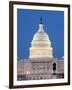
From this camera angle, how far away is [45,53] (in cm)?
Answer: 227

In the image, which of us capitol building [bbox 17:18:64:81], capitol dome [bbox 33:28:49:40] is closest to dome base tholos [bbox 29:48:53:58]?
us capitol building [bbox 17:18:64:81]

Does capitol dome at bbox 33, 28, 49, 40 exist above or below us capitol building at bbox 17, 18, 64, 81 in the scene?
above

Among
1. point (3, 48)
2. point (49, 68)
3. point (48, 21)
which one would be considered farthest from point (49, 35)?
point (3, 48)

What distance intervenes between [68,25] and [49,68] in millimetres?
449

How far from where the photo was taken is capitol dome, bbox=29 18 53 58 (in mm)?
2244

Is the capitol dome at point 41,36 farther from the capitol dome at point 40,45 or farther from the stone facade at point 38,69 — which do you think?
the stone facade at point 38,69

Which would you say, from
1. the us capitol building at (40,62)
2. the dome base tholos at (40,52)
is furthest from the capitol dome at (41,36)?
the dome base tholos at (40,52)

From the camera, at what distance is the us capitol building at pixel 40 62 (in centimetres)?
221

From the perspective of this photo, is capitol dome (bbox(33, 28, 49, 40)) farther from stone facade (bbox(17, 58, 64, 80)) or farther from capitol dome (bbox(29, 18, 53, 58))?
stone facade (bbox(17, 58, 64, 80))

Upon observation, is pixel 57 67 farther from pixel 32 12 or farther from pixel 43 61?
pixel 32 12

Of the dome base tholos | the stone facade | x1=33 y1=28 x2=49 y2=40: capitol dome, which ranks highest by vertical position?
x1=33 y1=28 x2=49 y2=40: capitol dome

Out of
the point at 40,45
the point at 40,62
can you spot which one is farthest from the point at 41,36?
the point at 40,62

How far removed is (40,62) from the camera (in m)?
2.26

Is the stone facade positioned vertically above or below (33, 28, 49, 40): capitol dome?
below
